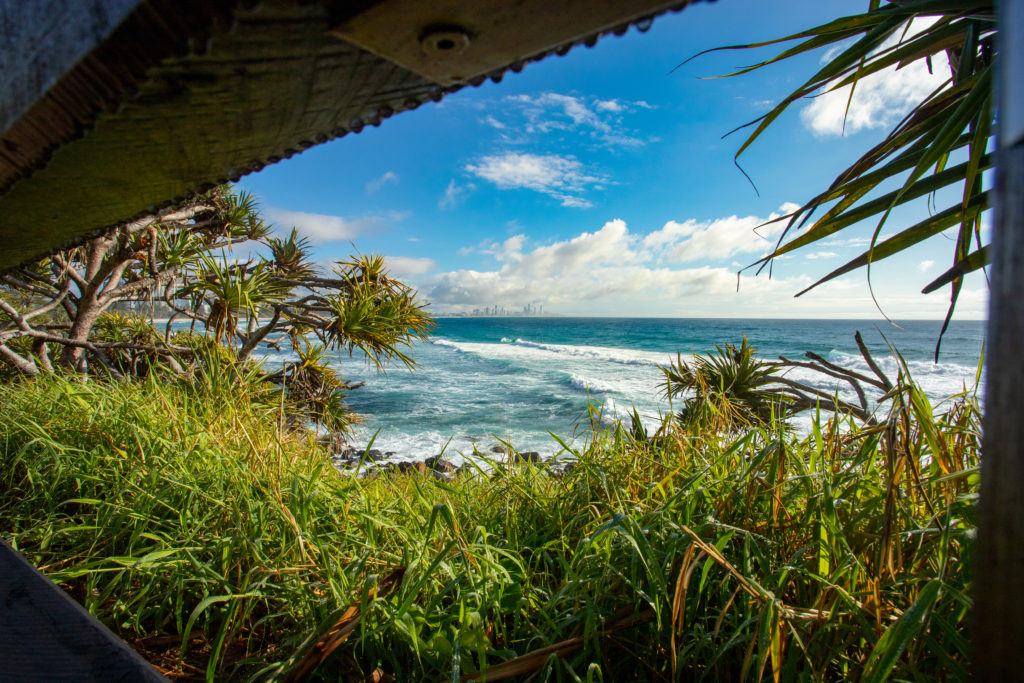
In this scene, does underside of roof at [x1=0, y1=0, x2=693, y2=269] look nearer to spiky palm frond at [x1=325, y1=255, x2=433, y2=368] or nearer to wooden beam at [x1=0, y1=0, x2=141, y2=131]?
wooden beam at [x1=0, y1=0, x2=141, y2=131]

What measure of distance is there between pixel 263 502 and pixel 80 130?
1.46 metres

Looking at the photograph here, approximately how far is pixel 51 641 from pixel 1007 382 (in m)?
1.20

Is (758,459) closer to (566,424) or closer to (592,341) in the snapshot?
(566,424)

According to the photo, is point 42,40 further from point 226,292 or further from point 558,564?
point 226,292

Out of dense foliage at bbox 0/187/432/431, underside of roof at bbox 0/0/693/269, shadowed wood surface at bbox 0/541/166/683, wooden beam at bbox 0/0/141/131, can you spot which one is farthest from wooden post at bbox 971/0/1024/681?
dense foliage at bbox 0/187/432/431

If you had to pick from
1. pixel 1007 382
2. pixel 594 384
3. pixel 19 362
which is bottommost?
pixel 594 384

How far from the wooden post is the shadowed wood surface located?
97 cm

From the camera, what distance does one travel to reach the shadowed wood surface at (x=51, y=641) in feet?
2.23

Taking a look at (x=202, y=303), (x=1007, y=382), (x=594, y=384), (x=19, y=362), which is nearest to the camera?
(x=1007, y=382)

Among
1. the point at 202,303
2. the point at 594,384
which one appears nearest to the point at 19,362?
the point at 202,303

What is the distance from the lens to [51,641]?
736 mm

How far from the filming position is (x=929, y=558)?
1.14 metres

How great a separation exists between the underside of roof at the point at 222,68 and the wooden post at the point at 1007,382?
0.28 meters

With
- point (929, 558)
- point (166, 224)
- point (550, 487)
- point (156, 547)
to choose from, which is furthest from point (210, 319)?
point (929, 558)
